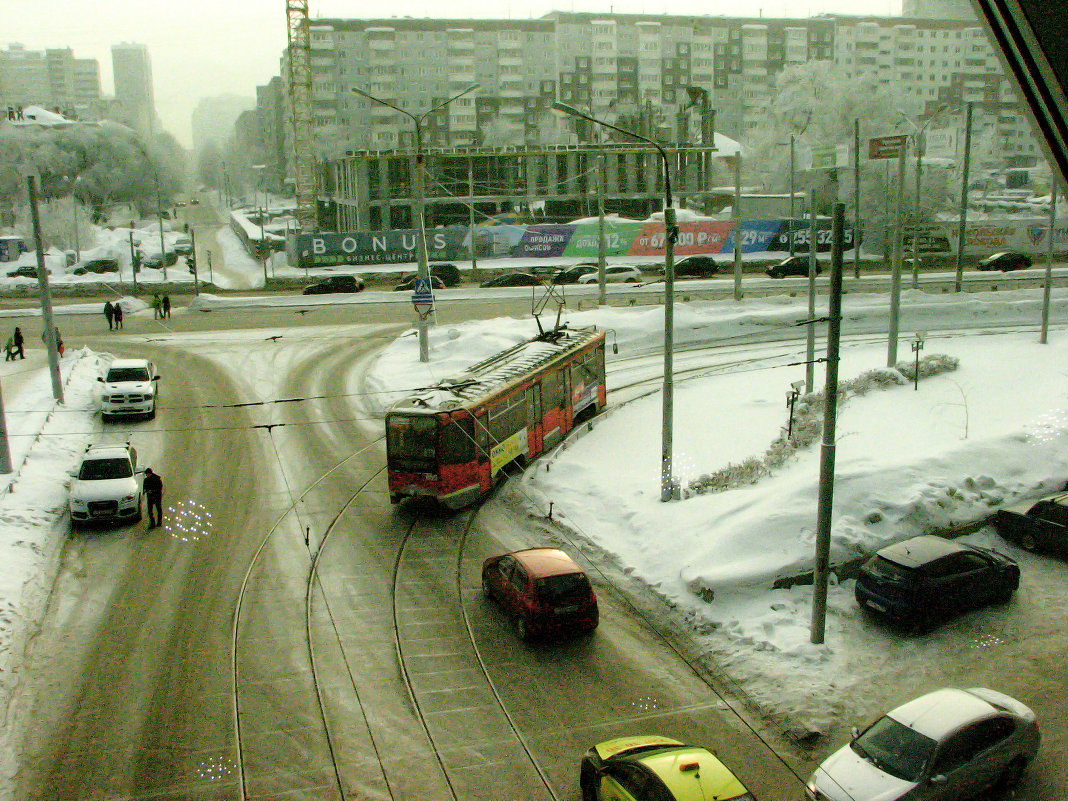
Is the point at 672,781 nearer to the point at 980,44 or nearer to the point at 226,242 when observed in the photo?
the point at 226,242

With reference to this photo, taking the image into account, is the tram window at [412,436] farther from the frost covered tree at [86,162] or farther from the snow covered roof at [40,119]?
the snow covered roof at [40,119]

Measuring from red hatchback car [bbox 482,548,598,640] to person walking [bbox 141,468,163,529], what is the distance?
777 centimetres

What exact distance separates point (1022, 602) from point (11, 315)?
4702 cm

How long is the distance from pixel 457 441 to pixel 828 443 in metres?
7.84

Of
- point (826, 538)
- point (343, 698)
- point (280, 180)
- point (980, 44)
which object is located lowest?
point (343, 698)

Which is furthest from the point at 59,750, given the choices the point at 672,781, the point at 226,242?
the point at 226,242

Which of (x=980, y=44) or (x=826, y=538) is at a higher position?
(x=980, y=44)

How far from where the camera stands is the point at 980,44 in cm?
13150

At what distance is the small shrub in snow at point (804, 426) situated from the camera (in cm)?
1717

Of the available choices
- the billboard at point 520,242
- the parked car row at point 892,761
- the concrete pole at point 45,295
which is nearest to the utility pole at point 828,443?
the parked car row at point 892,761

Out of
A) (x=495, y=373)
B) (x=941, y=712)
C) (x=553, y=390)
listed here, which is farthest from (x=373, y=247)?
(x=941, y=712)

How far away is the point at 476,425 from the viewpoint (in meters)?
17.3

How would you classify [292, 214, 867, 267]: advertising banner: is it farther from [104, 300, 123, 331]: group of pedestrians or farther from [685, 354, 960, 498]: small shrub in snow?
[685, 354, 960, 498]: small shrub in snow

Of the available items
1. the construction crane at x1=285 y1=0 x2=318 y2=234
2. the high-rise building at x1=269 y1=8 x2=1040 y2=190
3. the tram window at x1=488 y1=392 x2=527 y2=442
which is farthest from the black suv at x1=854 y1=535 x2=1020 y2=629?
the high-rise building at x1=269 y1=8 x2=1040 y2=190
